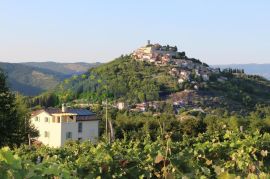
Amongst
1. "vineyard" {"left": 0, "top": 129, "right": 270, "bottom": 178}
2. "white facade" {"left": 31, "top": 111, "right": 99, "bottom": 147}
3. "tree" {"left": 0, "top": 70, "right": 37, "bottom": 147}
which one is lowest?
"white facade" {"left": 31, "top": 111, "right": 99, "bottom": 147}

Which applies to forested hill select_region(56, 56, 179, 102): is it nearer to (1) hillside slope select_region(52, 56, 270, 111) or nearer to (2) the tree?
(1) hillside slope select_region(52, 56, 270, 111)

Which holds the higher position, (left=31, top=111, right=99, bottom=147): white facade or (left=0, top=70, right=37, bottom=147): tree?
(left=0, top=70, right=37, bottom=147): tree

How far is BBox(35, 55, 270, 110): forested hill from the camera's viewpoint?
92312 mm

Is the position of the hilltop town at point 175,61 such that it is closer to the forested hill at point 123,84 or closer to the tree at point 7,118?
the forested hill at point 123,84

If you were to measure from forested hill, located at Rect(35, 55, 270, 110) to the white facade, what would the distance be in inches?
1641

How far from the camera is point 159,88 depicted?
324 ft

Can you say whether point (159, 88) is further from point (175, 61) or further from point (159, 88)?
point (175, 61)

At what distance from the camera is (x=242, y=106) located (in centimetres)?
8856

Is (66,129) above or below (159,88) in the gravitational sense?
below

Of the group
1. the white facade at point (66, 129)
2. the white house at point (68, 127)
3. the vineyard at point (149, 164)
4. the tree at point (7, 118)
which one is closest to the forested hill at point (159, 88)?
the white house at point (68, 127)

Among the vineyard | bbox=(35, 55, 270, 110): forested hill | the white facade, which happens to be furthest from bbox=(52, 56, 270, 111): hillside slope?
the vineyard

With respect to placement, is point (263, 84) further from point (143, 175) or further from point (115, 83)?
point (143, 175)

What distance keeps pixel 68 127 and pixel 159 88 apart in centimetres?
5400

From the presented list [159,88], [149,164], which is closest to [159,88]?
[159,88]
